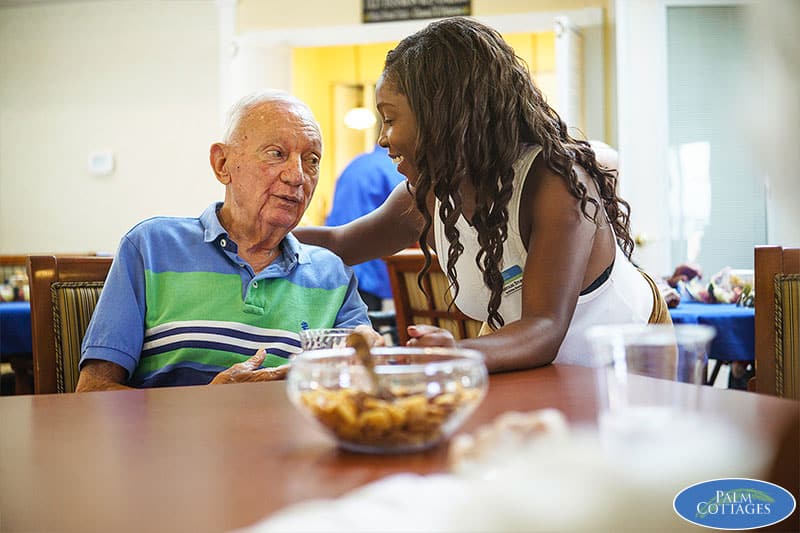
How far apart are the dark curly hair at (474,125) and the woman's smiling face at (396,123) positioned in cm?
1

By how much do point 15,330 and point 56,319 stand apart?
6.58ft

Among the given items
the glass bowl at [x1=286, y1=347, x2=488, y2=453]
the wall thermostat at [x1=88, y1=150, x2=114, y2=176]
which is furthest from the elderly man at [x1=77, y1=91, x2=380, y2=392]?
the wall thermostat at [x1=88, y1=150, x2=114, y2=176]

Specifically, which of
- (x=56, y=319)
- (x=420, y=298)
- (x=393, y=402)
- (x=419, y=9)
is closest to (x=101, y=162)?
(x=419, y=9)

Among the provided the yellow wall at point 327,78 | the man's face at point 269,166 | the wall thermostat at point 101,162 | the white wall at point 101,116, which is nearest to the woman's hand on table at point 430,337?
the man's face at point 269,166

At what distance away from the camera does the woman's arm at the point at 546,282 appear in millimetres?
1140

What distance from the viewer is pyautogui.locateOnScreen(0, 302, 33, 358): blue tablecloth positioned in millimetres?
3379

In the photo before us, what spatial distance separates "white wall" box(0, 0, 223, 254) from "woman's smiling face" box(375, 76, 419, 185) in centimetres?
570

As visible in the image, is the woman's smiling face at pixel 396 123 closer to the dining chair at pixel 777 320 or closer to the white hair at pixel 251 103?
the white hair at pixel 251 103

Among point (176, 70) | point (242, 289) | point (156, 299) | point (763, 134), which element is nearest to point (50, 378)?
point (156, 299)

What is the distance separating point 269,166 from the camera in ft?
5.86

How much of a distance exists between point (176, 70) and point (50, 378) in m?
5.83

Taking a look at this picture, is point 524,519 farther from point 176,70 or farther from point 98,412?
point 176,70

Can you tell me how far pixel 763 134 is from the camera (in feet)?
1.54

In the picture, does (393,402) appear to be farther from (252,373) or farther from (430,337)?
(252,373)
